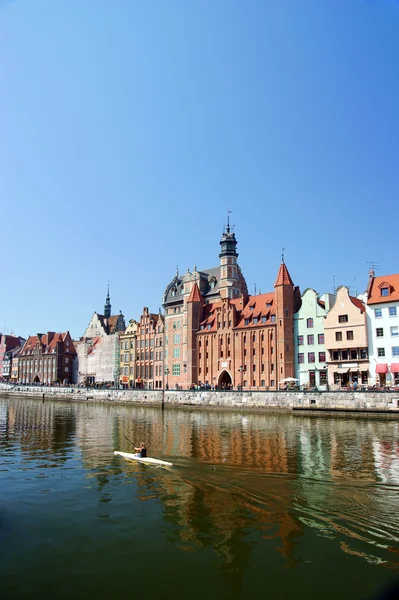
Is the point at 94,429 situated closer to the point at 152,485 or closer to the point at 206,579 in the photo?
the point at 152,485

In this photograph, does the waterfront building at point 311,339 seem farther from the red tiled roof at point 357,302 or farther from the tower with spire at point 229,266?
the tower with spire at point 229,266

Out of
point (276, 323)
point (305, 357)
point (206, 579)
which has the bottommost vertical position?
point (206, 579)

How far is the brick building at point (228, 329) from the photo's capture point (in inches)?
3484

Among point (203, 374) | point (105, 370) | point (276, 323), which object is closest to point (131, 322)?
point (105, 370)

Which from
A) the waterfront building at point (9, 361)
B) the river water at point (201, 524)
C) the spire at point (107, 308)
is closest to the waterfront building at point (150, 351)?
the spire at point (107, 308)

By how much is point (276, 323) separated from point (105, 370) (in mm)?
69863

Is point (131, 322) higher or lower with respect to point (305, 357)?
higher

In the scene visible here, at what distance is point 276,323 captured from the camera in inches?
3511

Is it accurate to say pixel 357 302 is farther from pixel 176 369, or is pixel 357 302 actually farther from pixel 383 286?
pixel 176 369

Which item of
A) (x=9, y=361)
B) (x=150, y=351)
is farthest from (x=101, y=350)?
(x=9, y=361)

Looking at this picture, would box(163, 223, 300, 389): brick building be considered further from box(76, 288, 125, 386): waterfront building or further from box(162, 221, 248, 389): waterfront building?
box(76, 288, 125, 386): waterfront building

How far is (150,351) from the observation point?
123 m

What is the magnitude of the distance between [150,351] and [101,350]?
27832 millimetres

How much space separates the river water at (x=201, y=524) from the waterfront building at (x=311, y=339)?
49.2m
